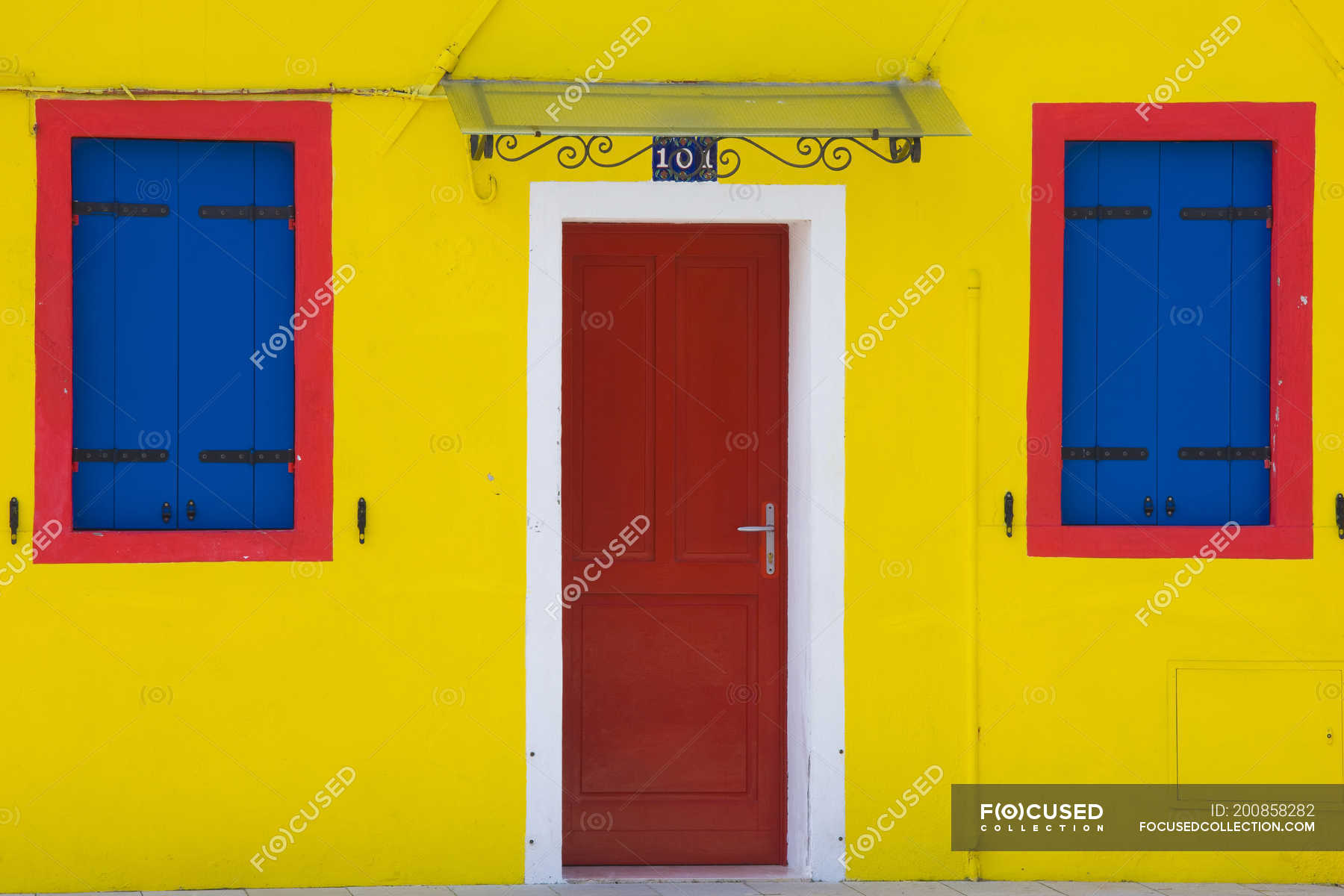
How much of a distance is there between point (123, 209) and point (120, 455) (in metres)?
0.97

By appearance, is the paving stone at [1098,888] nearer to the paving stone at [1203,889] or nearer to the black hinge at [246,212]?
the paving stone at [1203,889]

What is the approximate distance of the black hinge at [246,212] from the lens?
18.3ft

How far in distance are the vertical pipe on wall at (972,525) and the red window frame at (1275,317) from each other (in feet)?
0.73

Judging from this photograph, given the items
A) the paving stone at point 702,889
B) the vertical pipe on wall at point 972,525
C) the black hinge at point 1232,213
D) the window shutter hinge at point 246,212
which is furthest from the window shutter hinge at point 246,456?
the black hinge at point 1232,213

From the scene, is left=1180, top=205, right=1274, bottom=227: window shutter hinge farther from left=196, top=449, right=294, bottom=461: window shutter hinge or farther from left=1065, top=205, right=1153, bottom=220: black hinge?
left=196, top=449, right=294, bottom=461: window shutter hinge

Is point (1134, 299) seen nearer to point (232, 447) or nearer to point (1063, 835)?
point (1063, 835)

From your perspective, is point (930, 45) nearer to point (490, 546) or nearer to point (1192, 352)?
point (1192, 352)

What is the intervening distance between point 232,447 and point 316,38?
65.2 inches

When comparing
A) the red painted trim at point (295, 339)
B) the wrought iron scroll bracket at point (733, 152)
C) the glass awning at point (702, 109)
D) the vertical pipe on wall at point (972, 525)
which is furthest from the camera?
the vertical pipe on wall at point (972, 525)

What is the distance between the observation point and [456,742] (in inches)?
220

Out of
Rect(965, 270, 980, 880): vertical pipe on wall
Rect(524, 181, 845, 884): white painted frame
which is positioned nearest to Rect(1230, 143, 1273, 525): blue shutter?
Rect(965, 270, 980, 880): vertical pipe on wall

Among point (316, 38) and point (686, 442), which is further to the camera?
point (686, 442)

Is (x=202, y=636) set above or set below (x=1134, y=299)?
below

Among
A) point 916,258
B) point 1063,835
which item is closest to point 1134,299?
point 916,258
